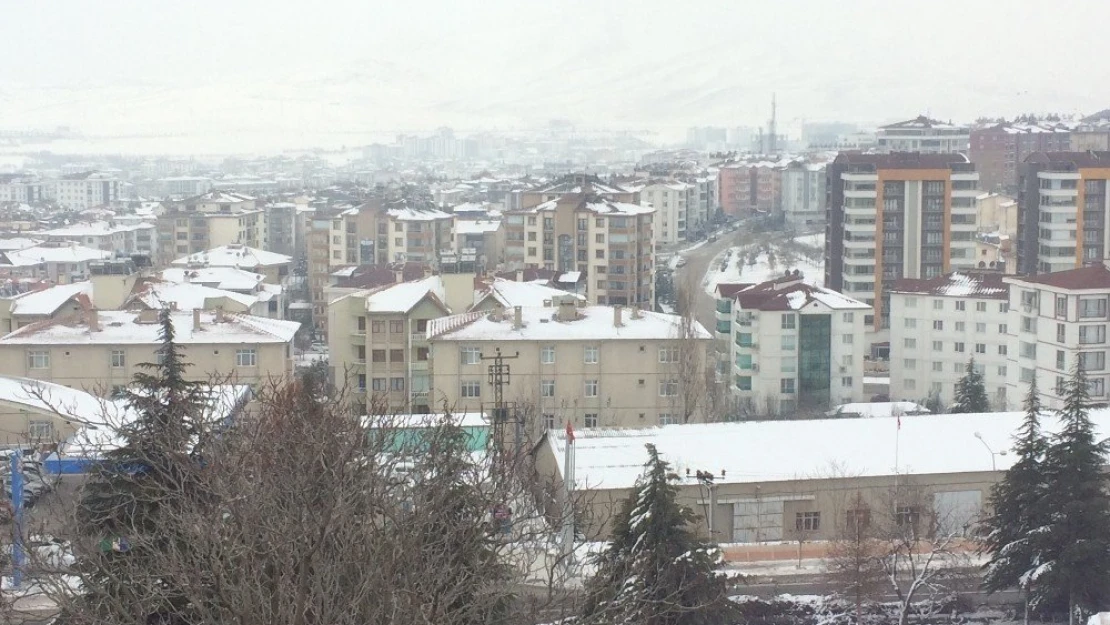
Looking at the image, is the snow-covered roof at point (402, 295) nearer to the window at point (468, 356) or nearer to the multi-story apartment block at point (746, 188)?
the window at point (468, 356)

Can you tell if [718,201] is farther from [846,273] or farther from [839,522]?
[839,522]

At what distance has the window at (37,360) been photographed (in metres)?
6.69

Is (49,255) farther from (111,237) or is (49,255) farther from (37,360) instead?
(37,360)

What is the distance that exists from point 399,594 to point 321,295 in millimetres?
10413

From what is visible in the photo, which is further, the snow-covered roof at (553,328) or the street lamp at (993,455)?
the snow-covered roof at (553,328)

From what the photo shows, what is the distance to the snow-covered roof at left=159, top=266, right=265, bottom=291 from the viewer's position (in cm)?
1021

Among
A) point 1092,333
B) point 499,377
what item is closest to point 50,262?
point 499,377

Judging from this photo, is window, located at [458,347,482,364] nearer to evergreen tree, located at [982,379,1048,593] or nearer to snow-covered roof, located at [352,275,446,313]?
snow-covered roof, located at [352,275,446,313]

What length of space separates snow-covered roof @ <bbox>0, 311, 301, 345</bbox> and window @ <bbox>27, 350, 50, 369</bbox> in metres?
0.05

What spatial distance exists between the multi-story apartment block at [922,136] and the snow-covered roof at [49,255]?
8011 mm

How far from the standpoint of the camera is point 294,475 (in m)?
2.68

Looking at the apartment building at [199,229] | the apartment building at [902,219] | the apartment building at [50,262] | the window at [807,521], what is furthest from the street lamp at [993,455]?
the apartment building at [199,229]

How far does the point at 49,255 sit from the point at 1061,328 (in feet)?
33.7

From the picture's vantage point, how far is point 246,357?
22.4 feet
